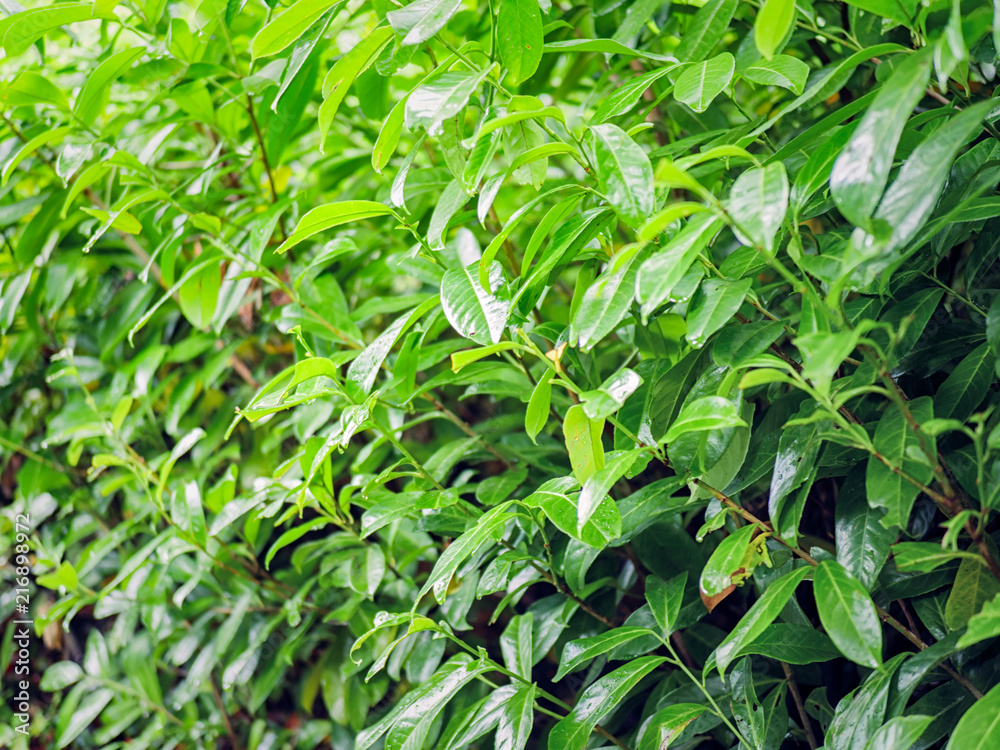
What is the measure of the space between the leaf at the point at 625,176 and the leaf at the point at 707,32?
11.7 inches

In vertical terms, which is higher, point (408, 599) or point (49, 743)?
point (408, 599)

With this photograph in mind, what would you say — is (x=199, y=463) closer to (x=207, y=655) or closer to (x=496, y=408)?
(x=207, y=655)

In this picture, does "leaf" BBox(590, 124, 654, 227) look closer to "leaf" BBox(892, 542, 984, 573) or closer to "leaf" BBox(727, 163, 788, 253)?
"leaf" BBox(727, 163, 788, 253)

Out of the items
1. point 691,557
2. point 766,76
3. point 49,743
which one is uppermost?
point 766,76

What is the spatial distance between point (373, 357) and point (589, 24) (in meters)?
0.77

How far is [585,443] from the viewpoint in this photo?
567mm

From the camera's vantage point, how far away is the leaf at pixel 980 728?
430 millimetres

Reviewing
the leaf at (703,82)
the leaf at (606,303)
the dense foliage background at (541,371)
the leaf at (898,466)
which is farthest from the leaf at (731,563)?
the leaf at (703,82)

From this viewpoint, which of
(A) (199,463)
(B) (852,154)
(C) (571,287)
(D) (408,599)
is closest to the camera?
(B) (852,154)

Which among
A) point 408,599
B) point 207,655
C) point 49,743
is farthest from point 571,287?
point 49,743

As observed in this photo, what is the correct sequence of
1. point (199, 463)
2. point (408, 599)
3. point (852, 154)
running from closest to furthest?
1. point (852, 154)
2. point (408, 599)
3. point (199, 463)

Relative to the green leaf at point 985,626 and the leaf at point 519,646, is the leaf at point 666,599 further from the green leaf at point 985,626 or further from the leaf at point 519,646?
the green leaf at point 985,626

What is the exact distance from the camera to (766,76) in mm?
631

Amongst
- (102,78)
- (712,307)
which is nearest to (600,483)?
(712,307)
